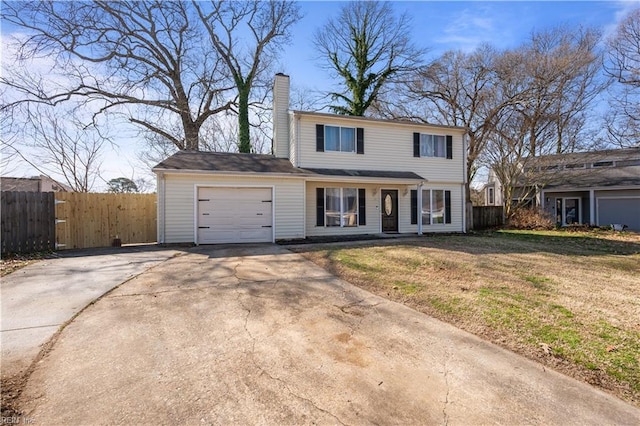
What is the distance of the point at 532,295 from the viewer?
4.82 m

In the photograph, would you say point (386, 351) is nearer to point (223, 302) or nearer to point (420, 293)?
point (420, 293)

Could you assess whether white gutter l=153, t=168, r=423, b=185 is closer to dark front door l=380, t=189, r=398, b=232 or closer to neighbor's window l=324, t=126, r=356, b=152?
dark front door l=380, t=189, r=398, b=232

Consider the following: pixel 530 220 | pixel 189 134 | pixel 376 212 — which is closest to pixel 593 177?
pixel 530 220

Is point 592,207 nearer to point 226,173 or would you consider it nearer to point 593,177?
point 593,177

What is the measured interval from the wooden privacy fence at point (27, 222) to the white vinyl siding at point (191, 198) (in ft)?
9.75

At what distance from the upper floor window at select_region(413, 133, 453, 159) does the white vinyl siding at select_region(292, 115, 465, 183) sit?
0.61ft

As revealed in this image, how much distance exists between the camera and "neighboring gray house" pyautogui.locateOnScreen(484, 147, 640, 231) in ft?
59.7

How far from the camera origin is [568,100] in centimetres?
1814

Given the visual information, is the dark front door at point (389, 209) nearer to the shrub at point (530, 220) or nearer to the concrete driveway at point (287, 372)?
the shrub at point (530, 220)

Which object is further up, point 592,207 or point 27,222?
point 592,207

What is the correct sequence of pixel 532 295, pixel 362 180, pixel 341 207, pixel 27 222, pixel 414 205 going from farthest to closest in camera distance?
pixel 414 205, pixel 341 207, pixel 362 180, pixel 27 222, pixel 532 295

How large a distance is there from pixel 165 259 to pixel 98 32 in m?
16.1

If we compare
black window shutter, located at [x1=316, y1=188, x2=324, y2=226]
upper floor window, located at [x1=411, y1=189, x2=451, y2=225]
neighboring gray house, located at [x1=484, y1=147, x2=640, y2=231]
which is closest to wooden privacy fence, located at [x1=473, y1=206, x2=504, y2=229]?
neighboring gray house, located at [x1=484, y1=147, x2=640, y2=231]

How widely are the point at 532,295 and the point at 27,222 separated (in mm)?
12357
